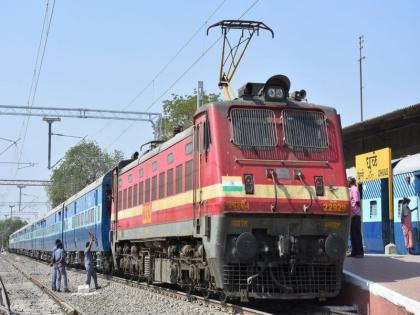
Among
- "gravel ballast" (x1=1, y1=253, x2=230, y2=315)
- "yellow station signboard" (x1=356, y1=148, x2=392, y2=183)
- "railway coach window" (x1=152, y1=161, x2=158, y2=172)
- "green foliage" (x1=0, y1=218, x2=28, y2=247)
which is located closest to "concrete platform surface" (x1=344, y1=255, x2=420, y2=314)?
→ "gravel ballast" (x1=1, y1=253, x2=230, y2=315)

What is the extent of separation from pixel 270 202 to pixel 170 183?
11.9ft

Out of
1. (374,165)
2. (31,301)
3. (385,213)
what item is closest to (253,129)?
(374,165)

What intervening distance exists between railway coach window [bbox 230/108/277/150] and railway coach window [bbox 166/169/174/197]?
9.53 ft

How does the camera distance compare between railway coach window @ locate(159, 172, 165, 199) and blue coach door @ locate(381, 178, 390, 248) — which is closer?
railway coach window @ locate(159, 172, 165, 199)

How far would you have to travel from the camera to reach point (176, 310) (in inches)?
475

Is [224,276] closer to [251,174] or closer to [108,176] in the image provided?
[251,174]

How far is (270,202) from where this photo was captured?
421 inches

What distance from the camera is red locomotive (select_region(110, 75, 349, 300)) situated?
10.6m

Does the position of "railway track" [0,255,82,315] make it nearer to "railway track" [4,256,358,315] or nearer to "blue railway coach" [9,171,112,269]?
"railway track" [4,256,358,315]

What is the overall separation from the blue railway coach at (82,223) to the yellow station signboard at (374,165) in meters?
9.27

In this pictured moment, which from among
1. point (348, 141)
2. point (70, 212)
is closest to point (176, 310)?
point (348, 141)

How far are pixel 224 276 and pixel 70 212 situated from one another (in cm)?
2367

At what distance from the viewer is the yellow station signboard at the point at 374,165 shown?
16.2 meters

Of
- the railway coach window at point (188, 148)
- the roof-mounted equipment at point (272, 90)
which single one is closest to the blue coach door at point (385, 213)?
the roof-mounted equipment at point (272, 90)
